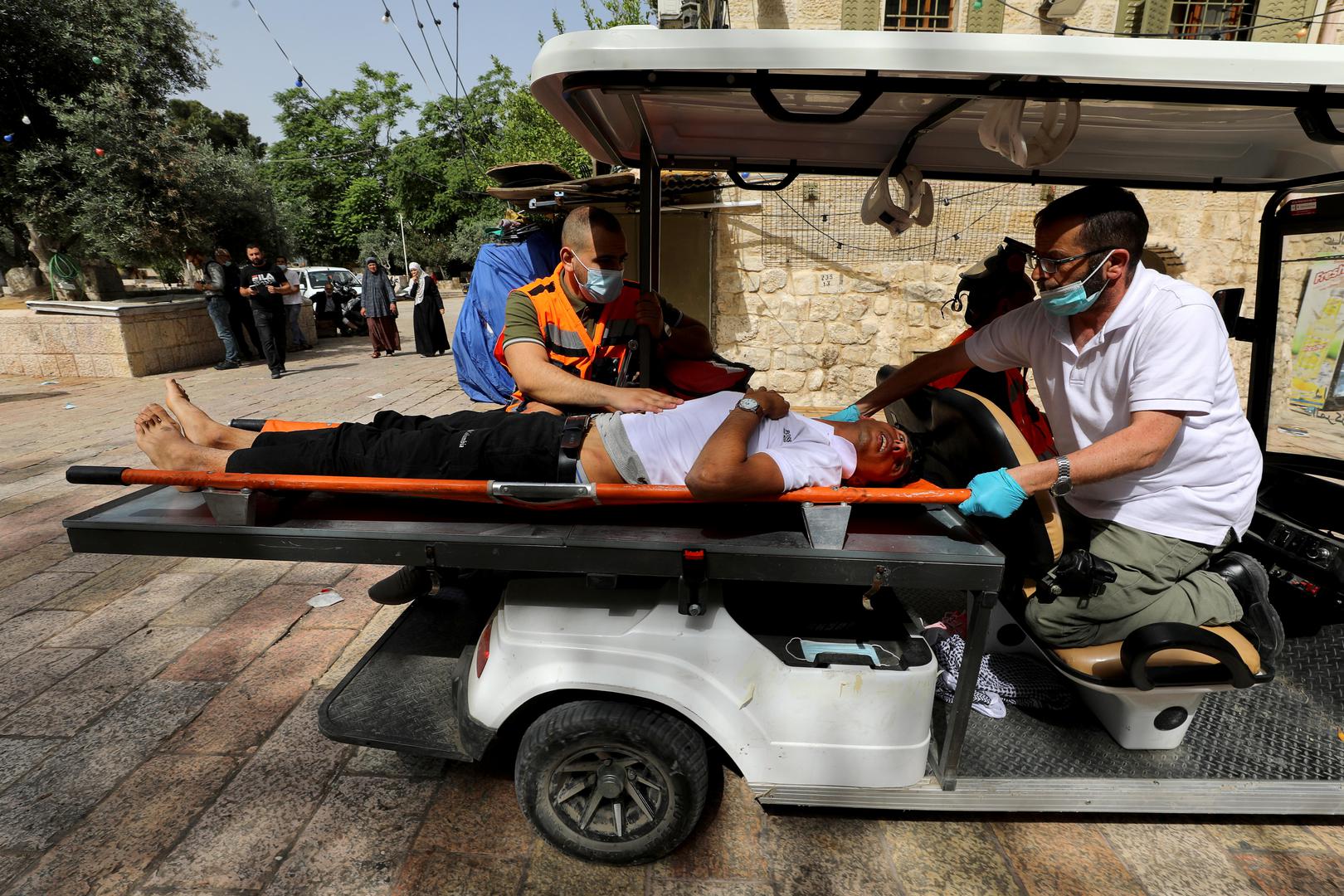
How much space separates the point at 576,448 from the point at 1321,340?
297 centimetres

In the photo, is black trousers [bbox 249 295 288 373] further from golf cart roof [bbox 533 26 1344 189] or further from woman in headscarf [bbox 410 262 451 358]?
golf cart roof [bbox 533 26 1344 189]

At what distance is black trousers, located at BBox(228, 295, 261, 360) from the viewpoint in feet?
37.4

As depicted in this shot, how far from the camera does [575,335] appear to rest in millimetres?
3039

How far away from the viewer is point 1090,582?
Answer: 208 cm

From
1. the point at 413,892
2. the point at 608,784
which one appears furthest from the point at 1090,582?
the point at 413,892

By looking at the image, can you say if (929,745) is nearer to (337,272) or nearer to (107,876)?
(107,876)

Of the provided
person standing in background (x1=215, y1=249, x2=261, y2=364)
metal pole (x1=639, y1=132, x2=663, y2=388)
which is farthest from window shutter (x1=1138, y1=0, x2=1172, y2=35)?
person standing in background (x1=215, y1=249, x2=261, y2=364)

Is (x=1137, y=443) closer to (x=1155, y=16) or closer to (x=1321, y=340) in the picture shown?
(x=1321, y=340)

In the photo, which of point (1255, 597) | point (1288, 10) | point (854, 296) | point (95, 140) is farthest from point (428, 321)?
point (1288, 10)

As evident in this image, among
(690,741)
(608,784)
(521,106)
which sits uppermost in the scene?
(521,106)

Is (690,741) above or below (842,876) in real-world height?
above

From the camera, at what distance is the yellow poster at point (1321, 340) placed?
2.69 meters

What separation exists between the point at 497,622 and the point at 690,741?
2.15ft

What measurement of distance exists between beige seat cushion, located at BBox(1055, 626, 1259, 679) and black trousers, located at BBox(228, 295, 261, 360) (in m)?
11.9
